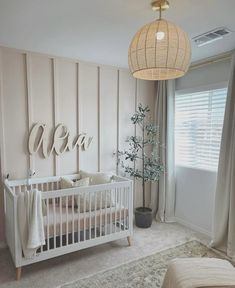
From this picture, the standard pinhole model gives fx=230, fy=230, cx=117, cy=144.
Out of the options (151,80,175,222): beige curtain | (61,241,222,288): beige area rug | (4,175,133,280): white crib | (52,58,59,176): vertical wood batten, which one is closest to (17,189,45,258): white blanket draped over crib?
(4,175,133,280): white crib

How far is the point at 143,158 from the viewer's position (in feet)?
12.1

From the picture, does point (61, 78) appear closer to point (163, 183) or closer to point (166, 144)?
point (166, 144)

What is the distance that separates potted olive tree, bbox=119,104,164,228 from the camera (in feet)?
11.3

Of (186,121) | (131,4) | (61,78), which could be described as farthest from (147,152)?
(131,4)

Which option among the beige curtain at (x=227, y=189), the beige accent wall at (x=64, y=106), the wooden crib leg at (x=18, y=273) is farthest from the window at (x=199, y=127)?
the wooden crib leg at (x=18, y=273)

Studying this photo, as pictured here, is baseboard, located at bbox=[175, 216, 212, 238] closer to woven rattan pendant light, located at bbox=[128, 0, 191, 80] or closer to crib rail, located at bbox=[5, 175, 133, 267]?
crib rail, located at bbox=[5, 175, 133, 267]

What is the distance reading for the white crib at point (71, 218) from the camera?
2377mm

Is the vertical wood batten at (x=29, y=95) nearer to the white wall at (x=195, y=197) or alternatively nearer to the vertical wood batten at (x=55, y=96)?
the vertical wood batten at (x=55, y=96)

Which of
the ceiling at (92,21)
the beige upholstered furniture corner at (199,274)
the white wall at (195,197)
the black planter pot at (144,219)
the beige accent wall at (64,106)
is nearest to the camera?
the beige upholstered furniture corner at (199,274)

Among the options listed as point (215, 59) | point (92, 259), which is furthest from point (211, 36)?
point (92, 259)

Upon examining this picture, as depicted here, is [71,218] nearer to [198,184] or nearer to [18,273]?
[18,273]

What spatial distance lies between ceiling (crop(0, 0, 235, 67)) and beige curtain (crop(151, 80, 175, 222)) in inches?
36.3

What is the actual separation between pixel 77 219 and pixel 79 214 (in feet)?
0.21

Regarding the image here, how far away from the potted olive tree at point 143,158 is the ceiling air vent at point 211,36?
123cm
